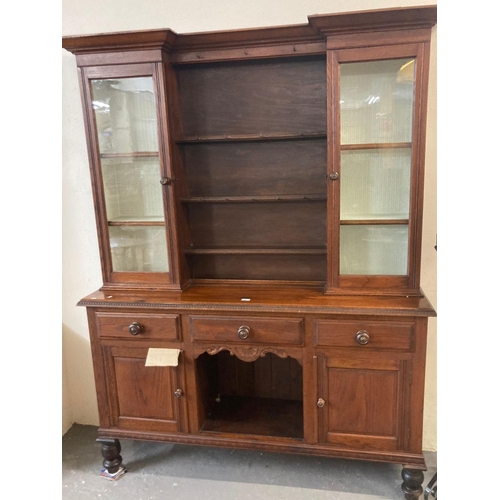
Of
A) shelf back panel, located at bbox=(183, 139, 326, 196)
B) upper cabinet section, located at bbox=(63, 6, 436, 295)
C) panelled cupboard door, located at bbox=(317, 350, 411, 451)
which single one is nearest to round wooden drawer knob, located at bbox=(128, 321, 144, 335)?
upper cabinet section, located at bbox=(63, 6, 436, 295)

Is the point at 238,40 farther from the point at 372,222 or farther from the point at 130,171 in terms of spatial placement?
the point at 372,222

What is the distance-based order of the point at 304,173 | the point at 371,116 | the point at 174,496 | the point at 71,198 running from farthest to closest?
1. the point at 71,198
2. the point at 304,173
3. the point at 174,496
4. the point at 371,116

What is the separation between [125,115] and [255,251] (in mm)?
889

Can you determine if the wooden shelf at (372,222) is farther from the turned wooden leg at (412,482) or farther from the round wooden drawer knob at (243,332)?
the turned wooden leg at (412,482)

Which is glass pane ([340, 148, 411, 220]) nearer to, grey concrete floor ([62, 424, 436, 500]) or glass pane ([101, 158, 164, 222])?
glass pane ([101, 158, 164, 222])

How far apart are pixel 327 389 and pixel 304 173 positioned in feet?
3.26

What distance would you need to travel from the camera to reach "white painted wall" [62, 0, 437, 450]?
1835 mm

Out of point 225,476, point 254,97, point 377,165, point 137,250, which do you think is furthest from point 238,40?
point 225,476

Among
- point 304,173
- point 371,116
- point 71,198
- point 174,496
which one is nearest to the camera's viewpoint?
point 371,116

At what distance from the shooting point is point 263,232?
2016 mm

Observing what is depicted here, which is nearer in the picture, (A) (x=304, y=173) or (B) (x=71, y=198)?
(A) (x=304, y=173)

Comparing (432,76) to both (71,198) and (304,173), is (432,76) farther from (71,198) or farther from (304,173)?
(71,198)

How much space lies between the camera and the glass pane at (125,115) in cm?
182

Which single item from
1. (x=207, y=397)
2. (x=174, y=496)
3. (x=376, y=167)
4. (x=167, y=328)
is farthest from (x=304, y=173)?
(x=174, y=496)
